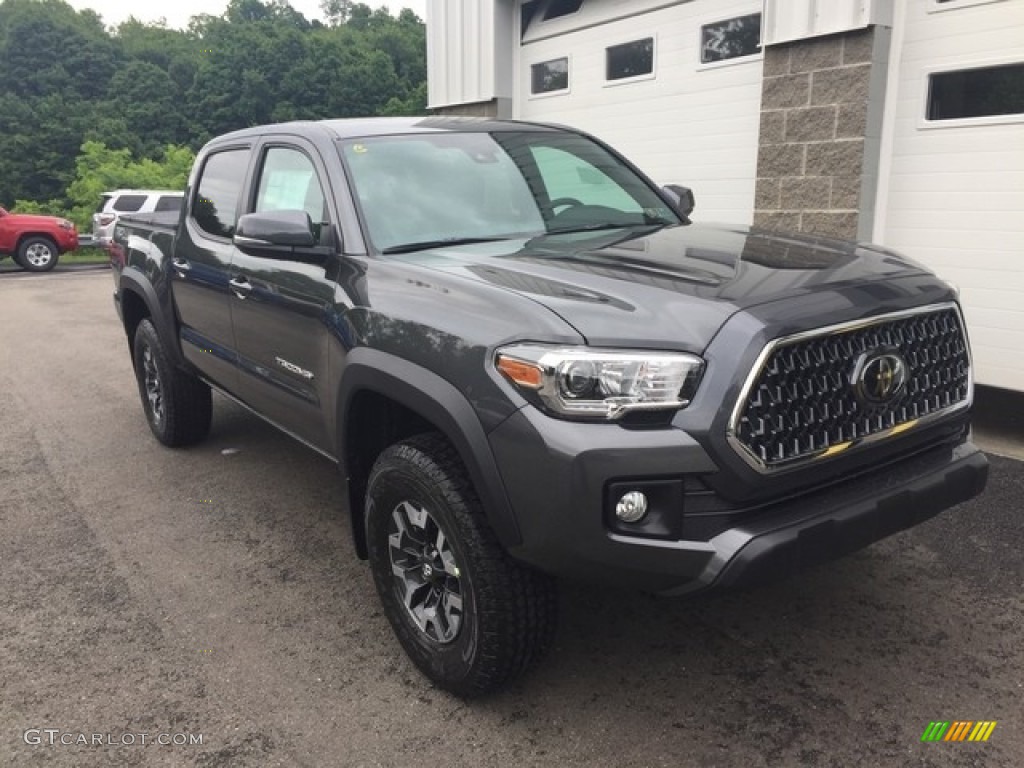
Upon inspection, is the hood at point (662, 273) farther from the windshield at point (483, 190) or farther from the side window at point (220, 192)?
the side window at point (220, 192)

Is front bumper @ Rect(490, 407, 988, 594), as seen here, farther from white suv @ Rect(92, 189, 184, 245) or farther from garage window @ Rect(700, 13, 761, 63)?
white suv @ Rect(92, 189, 184, 245)

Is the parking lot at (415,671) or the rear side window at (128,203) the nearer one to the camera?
the parking lot at (415,671)

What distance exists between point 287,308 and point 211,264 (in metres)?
0.99

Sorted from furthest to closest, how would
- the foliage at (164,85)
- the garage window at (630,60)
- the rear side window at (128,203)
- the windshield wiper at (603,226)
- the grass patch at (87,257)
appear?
the foliage at (164,85) < the grass patch at (87,257) < the rear side window at (128,203) < the garage window at (630,60) < the windshield wiper at (603,226)

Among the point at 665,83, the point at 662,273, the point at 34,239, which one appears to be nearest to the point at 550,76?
the point at 665,83

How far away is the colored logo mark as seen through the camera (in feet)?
8.32

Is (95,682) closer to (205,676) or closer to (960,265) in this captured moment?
(205,676)

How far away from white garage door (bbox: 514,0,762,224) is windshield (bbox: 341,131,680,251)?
3718mm

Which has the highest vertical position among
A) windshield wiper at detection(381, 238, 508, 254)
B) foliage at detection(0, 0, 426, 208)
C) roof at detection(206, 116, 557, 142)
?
foliage at detection(0, 0, 426, 208)

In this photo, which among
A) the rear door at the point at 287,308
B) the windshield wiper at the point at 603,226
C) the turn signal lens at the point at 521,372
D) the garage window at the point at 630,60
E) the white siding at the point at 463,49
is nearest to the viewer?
the turn signal lens at the point at 521,372

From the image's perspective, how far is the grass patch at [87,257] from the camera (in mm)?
24281

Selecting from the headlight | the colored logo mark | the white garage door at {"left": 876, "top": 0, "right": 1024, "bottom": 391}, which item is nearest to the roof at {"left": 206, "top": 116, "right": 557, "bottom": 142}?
the headlight

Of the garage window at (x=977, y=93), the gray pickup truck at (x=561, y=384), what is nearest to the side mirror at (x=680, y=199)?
the gray pickup truck at (x=561, y=384)

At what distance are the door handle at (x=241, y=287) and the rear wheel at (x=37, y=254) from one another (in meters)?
18.9
